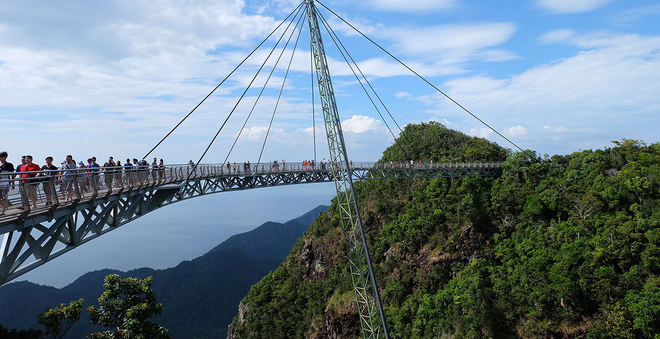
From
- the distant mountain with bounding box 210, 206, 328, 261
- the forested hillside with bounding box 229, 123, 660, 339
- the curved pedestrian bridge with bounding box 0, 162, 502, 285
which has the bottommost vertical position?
the distant mountain with bounding box 210, 206, 328, 261

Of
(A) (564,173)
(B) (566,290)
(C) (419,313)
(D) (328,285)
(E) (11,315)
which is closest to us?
(B) (566,290)

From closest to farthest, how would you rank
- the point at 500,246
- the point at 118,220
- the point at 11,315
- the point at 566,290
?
the point at 118,220 < the point at 566,290 < the point at 500,246 < the point at 11,315

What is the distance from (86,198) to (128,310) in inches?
458

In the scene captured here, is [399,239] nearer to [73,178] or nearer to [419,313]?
[419,313]

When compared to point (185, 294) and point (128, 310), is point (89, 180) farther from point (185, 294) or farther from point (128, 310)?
point (185, 294)

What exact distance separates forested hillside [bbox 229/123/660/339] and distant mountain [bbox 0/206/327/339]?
4731 cm

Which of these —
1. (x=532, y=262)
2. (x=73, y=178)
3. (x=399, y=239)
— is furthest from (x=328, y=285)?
(x=73, y=178)

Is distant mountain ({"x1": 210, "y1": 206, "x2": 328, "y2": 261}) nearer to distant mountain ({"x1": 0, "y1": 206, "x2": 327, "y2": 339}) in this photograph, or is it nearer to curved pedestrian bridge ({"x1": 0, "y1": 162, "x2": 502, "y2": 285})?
distant mountain ({"x1": 0, "y1": 206, "x2": 327, "y2": 339})

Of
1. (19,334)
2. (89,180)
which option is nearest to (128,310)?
(19,334)

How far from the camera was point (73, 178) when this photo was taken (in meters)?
12.6

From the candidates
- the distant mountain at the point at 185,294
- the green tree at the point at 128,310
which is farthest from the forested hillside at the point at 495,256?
the distant mountain at the point at 185,294

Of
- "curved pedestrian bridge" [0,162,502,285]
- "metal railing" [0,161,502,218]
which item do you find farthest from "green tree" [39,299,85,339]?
"metal railing" [0,161,502,218]

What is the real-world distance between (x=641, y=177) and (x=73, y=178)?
132 feet

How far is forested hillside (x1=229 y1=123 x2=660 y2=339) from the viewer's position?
27.2 meters
